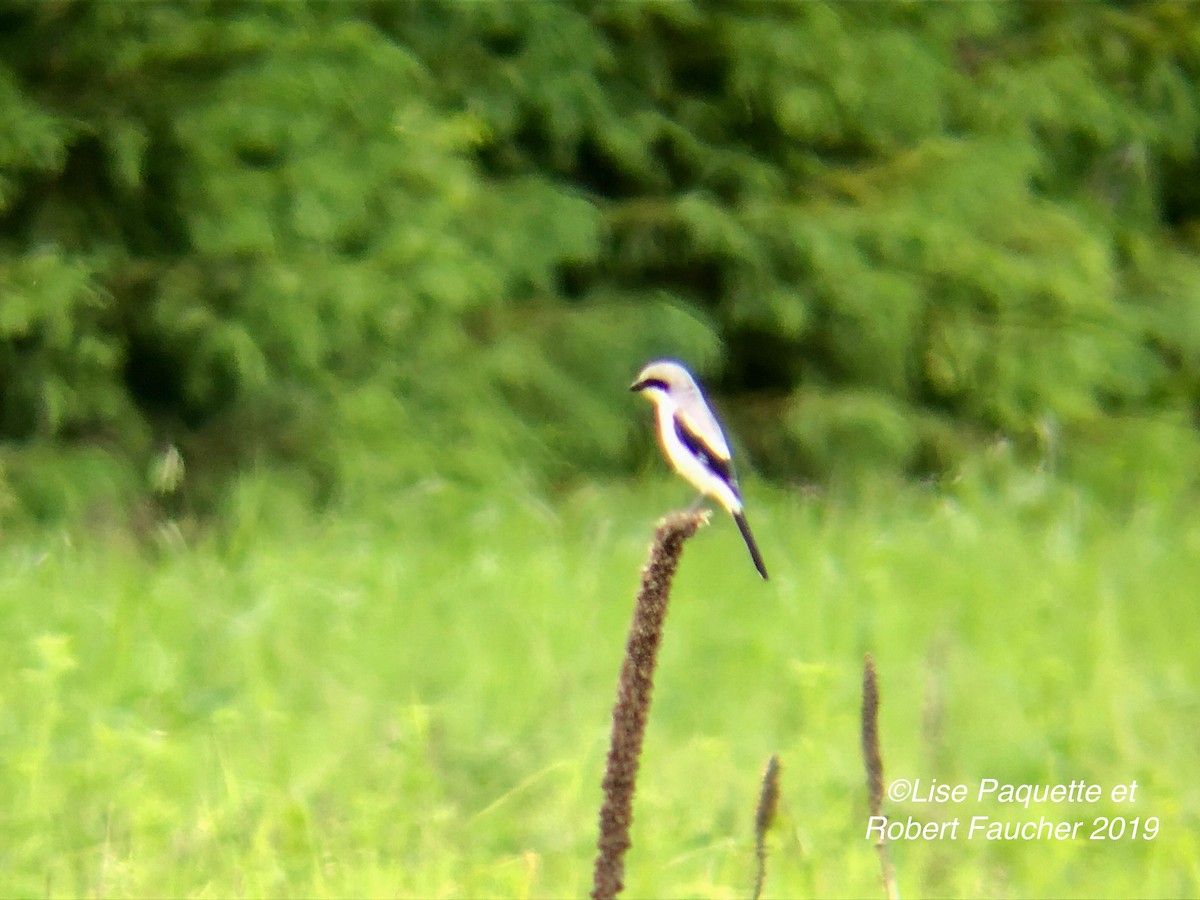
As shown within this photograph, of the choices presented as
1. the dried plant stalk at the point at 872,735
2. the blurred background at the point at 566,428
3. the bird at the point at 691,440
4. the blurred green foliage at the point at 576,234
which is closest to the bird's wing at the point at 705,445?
the bird at the point at 691,440

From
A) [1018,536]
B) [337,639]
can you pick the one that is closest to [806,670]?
[337,639]

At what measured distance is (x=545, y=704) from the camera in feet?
13.7

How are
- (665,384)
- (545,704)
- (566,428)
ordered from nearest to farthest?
1. (665,384)
2. (545,704)
3. (566,428)

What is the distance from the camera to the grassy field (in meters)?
3.25

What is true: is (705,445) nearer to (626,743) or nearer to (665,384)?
(665,384)

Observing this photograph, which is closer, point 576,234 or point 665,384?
point 665,384

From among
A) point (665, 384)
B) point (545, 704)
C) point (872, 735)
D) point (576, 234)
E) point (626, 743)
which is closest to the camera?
point (626, 743)

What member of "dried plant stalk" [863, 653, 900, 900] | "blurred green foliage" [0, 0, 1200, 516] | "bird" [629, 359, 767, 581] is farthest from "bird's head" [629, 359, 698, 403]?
"blurred green foliage" [0, 0, 1200, 516]

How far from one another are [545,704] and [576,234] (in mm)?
3480

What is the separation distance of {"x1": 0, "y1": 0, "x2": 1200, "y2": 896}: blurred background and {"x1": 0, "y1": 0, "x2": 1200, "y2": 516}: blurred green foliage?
2cm

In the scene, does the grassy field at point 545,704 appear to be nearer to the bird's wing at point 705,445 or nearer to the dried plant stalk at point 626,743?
the bird's wing at point 705,445

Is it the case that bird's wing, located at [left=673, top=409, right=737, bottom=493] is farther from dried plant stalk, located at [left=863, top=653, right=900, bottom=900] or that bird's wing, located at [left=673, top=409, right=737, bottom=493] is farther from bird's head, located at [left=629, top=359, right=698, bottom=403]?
dried plant stalk, located at [left=863, top=653, right=900, bottom=900]

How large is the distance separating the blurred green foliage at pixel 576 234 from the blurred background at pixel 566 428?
2 centimetres

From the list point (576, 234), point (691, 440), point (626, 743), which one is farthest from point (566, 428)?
point (626, 743)
